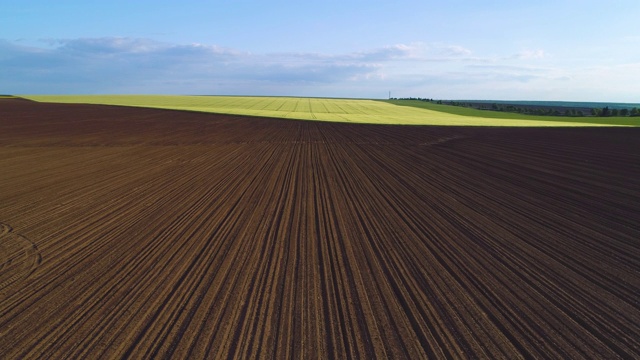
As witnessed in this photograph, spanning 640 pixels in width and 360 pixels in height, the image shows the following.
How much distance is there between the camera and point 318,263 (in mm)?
8336

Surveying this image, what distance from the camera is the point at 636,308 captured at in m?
6.67

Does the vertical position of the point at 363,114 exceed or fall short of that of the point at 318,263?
it exceeds it

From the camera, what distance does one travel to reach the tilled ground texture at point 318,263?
5.76 m

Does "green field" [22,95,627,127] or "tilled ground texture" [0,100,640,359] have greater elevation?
"green field" [22,95,627,127]

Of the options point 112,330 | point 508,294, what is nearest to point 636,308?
point 508,294

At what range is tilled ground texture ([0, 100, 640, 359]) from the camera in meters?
5.76

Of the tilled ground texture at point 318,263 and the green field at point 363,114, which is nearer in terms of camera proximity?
the tilled ground texture at point 318,263

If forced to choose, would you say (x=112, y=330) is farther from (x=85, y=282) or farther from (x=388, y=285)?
(x=388, y=285)

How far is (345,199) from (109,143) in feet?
69.6

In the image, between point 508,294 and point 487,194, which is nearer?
point 508,294

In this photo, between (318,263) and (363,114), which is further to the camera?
(363,114)

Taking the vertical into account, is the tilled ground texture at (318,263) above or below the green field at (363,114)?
below

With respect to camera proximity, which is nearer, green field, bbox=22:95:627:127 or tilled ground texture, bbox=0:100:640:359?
tilled ground texture, bbox=0:100:640:359

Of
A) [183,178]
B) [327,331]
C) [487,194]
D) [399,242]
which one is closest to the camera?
[327,331]
